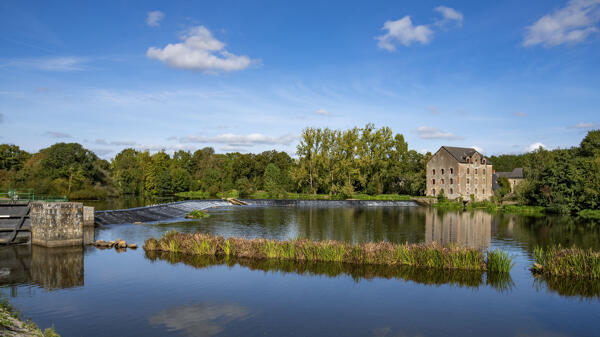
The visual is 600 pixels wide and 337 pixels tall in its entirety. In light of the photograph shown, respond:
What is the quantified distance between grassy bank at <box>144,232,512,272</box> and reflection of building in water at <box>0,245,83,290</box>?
4576mm

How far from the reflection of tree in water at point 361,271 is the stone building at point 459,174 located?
58096 millimetres

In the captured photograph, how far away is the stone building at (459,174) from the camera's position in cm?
7431

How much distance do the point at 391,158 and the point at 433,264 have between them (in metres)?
68.7

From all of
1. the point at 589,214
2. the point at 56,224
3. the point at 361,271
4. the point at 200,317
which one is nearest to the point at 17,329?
the point at 200,317

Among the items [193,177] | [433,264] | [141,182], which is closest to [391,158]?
[193,177]

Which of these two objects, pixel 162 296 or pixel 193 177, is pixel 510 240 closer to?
pixel 162 296

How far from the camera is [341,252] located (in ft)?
71.7

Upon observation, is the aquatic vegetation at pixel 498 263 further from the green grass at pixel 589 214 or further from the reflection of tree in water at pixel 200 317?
the green grass at pixel 589 214

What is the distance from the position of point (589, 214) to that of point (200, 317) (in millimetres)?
55939

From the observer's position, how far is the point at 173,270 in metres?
20.2

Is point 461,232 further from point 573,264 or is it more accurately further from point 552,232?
point 573,264

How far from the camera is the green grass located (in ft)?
166

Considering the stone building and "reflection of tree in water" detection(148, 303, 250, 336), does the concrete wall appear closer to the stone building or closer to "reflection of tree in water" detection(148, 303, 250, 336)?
"reflection of tree in water" detection(148, 303, 250, 336)

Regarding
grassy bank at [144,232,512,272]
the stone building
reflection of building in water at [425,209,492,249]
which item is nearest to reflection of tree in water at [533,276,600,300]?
grassy bank at [144,232,512,272]
